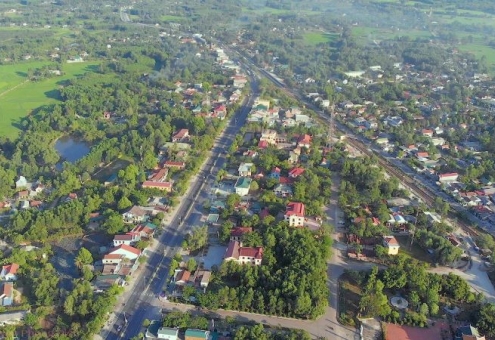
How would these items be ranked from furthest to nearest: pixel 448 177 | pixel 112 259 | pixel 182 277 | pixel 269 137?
pixel 269 137
pixel 448 177
pixel 112 259
pixel 182 277

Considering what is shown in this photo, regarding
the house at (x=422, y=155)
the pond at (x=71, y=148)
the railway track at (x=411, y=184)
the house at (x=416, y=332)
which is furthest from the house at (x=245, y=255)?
the pond at (x=71, y=148)

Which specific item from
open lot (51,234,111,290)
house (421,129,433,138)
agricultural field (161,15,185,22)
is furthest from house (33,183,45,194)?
agricultural field (161,15,185,22)

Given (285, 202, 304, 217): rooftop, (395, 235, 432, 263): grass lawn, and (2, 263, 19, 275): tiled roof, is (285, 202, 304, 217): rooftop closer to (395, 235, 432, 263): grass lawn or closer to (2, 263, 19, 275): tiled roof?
(395, 235, 432, 263): grass lawn

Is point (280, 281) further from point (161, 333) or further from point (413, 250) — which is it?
point (413, 250)

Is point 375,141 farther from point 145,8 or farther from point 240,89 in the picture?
point 145,8

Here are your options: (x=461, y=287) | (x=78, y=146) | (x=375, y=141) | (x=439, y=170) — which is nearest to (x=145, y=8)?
(x=78, y=146)

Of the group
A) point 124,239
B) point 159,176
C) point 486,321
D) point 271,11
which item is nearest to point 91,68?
point 159,176
